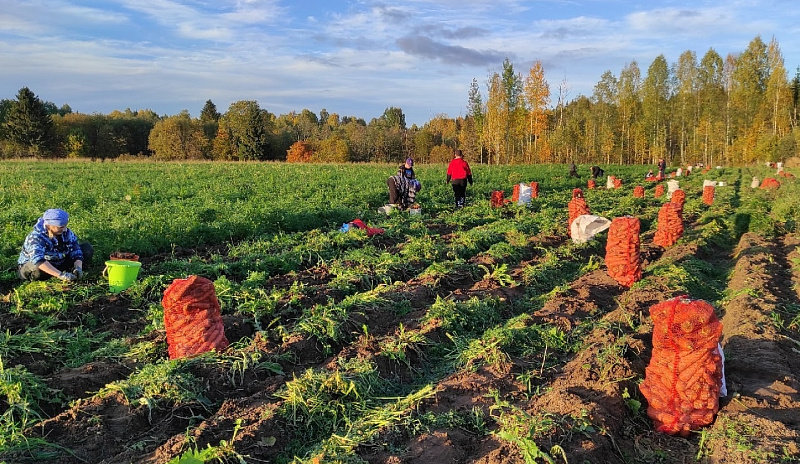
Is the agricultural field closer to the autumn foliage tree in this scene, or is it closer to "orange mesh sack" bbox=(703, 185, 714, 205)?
"orange mesh sack" bbox=(703, 185, 714, 205)

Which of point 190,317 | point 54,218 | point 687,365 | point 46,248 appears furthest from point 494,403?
point 46,248

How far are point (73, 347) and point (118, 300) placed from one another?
4.26 ft

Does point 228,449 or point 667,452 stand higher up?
point 228,449

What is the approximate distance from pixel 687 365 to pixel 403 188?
10.1 m

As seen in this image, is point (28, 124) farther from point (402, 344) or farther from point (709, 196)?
point (402, 344)

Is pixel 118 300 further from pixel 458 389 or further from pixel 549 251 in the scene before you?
pixel 549 251

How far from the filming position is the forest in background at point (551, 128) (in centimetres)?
4772

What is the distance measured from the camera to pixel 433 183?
20.0 metres

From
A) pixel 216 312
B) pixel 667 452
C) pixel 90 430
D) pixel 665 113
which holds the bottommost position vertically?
pixel 667 452

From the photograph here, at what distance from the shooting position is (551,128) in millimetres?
61719

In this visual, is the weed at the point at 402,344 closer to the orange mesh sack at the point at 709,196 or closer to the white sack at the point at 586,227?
the white sack at the point at 586,227

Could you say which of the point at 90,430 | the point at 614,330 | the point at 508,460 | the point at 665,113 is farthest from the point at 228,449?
the point at 665,113

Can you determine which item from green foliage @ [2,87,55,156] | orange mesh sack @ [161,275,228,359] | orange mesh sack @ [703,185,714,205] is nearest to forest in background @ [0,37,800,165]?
green foliage @ [2,87,55,156]

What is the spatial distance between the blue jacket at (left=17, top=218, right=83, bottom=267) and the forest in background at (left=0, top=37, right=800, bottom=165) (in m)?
40.1
